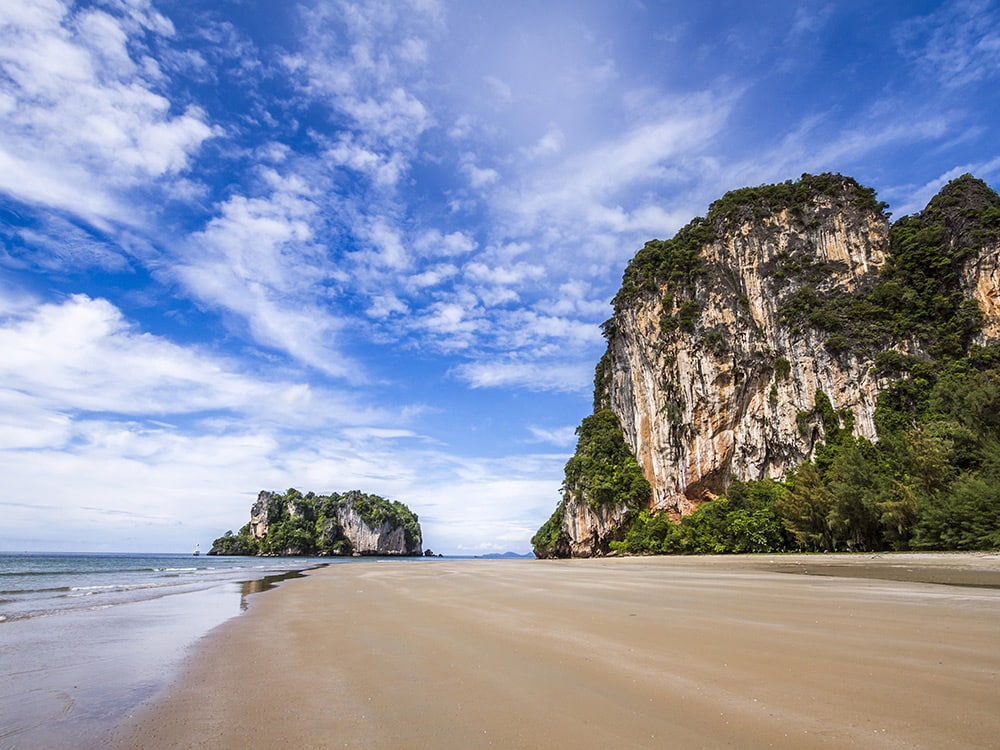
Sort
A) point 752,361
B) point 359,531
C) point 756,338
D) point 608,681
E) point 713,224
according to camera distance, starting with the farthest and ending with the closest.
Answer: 1. point 359,531
2. point 713,224
3. point 756,338
4. point 752,361
5. point 608,681

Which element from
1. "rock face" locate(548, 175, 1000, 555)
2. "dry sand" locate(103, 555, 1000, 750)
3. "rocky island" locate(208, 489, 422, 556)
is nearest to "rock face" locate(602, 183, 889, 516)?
"rock face" locate(548, 175, 1000, 555)

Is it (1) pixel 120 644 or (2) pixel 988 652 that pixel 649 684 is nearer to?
(2) pixel 988 652

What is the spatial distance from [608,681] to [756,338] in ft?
179

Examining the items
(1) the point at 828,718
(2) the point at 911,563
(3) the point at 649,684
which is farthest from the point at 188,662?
(2) the point at 911,563

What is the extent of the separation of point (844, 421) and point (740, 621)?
146ft

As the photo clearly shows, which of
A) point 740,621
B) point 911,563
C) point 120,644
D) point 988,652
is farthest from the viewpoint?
point 911,563

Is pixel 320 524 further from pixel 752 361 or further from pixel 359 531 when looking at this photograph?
pixel 752 361

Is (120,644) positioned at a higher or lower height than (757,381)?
lower

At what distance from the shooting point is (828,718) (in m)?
3.86

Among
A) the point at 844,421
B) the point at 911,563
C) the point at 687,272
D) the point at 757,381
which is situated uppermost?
the point at 687,272

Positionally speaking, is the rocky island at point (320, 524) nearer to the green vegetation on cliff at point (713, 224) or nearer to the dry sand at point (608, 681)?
the green vegetation on cliff at point (713, 224)

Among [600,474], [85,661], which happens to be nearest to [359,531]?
[600,474]

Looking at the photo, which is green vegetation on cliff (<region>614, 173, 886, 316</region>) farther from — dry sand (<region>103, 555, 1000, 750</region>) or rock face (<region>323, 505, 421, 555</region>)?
rock face (<region>323, 505, 421, 555</region>)

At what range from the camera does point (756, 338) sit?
52.9 m
